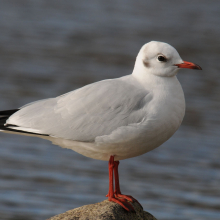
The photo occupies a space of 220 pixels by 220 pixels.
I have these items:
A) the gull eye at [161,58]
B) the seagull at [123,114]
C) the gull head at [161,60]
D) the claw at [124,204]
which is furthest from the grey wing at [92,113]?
the claw at [124,204]

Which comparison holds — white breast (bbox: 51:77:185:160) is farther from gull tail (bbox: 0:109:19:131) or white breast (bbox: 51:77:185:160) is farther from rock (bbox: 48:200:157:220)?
gull tail (bbox: 0:109:19:131)

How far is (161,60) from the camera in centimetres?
580

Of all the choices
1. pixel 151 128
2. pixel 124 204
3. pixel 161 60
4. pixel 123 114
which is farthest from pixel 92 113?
pixel 124 204

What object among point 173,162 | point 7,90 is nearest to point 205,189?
point 173,162

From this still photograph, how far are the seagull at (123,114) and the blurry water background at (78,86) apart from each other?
4065mm

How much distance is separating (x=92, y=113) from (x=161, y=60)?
94 cm

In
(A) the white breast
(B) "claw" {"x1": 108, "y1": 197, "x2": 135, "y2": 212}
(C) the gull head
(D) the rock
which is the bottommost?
(D) the rock

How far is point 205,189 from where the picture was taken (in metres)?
10.8

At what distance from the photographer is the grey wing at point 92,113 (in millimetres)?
5699

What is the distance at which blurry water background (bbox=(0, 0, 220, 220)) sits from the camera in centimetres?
1029

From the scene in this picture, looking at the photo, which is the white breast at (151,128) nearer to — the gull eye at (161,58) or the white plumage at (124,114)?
the white plumage at (124,114)

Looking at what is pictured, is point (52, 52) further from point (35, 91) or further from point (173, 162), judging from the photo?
point (173, 162)

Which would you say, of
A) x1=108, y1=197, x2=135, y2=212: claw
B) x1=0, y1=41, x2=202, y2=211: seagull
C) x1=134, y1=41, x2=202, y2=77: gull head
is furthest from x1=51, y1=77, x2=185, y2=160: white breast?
x1=108, y1=197, x2=135, y2=212: claw

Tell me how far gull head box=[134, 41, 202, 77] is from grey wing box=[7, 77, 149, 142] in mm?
264
